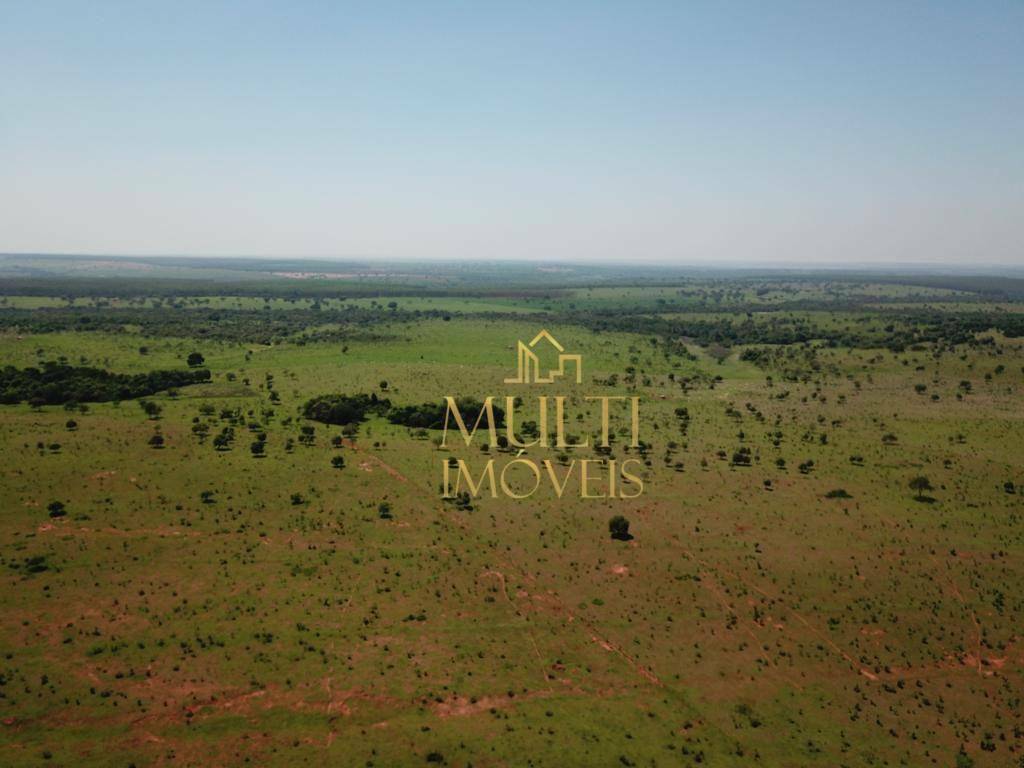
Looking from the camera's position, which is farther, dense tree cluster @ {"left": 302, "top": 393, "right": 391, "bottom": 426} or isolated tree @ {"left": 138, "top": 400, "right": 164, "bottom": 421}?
dense tree cluster @ {"left": 302, "top": 393, "right": 391, "bottom": 426}

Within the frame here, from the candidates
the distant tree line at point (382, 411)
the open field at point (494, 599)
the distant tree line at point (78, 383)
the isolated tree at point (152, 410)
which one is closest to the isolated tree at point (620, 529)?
the open field at point (494, 599)

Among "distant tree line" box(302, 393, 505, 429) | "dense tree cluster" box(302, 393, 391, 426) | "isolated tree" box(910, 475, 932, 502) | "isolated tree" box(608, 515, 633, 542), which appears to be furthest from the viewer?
"dense tree cluster" box(302, 393, 391, 426)

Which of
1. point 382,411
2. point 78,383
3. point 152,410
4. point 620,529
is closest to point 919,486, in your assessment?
point 620,529

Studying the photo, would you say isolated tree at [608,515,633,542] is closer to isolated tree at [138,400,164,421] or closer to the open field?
the open field

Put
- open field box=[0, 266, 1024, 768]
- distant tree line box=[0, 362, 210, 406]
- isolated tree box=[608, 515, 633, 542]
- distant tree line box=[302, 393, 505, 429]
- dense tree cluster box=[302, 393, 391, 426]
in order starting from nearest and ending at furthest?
open field box=[0, 266, 1024, 768], isolated tree box=[608, 515, 633, 542], distant tree line box=[302, 393, 505, 429], dense tree cluster box=[302, 393, 391, 426], distant tree line box=[0, 362, 210, 406]

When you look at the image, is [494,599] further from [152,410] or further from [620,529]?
[152,410]

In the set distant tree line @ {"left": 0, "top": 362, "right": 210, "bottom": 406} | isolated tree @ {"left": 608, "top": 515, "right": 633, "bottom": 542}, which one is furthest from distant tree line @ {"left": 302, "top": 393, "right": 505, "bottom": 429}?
isolated tree @ {"left": 608, "top": 515, "right": 633, "bottom": 542}

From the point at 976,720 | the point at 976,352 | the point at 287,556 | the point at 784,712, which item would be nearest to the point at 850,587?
the point at 976,720
